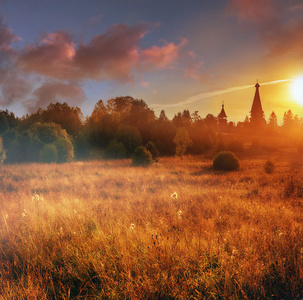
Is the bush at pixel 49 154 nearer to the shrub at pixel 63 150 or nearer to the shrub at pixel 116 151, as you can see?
the shrub at pixel 63 150

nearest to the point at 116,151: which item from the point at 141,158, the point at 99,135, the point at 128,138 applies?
the point at 128,138

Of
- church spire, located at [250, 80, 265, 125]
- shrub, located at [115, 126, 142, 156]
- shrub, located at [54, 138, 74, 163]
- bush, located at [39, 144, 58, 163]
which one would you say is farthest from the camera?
church spire, located at [250, 80, 265, 125]

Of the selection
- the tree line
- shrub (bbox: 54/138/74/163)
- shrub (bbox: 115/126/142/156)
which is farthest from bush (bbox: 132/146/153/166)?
shrub (bbox: 115/126/142/156)

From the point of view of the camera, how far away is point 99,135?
43.2 m

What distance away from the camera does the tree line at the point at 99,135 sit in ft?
106

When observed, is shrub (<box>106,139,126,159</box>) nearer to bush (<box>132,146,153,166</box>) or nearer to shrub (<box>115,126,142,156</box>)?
shrub (<box>115,126,142,156</box>)

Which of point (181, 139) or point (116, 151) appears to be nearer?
point (116, 151)

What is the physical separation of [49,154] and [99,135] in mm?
13960

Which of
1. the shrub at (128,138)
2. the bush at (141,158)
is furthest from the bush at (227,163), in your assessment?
the shrub at (128,138)

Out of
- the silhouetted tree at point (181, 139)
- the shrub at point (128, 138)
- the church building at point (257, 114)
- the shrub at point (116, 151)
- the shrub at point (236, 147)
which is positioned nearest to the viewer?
the shrub at point (116, 151)

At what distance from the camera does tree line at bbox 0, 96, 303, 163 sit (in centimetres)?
3228

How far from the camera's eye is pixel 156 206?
7719mm

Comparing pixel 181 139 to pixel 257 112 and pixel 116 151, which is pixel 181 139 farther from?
pixel 257 112

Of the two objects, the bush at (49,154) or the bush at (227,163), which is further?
the bush at (49,154)
